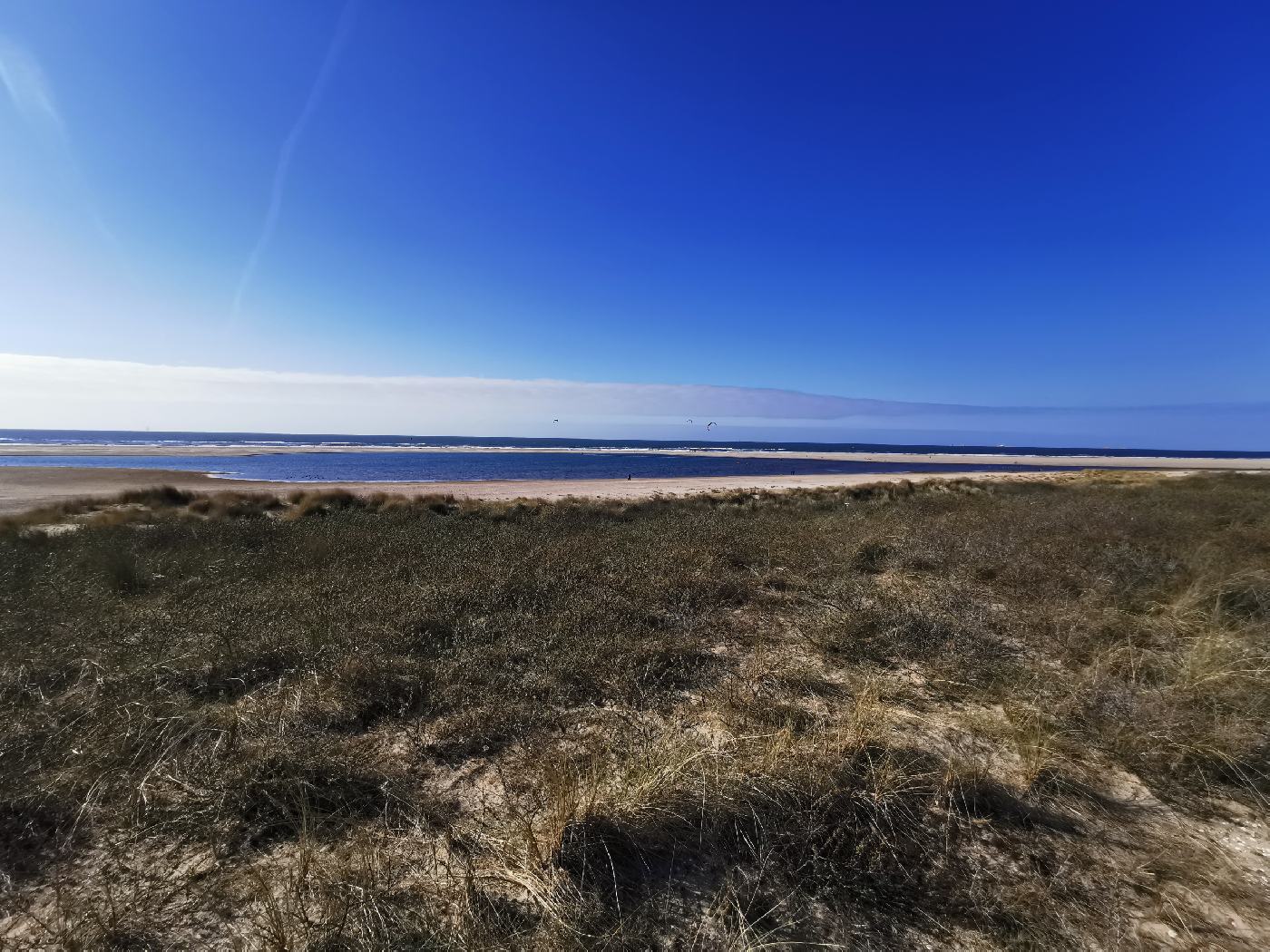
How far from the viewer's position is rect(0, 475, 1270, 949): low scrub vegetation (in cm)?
229

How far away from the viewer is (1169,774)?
3.26 meters

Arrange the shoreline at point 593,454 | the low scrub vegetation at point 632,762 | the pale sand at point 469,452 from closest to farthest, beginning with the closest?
1. the low scrub vegetation at point 632,762
2. the pale sand at point 469,452
3. the shoreline at point 593,454

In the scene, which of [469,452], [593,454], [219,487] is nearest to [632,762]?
[219,487]

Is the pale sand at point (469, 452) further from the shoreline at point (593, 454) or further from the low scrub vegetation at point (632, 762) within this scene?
the low scrub vegetation at point (632, 762)

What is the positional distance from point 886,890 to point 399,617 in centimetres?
509

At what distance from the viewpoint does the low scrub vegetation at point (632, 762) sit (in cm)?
229

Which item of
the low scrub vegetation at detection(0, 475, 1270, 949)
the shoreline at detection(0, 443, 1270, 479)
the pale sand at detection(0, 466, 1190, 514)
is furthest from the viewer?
the shoreline at detection(0, 443, 1270, 479)

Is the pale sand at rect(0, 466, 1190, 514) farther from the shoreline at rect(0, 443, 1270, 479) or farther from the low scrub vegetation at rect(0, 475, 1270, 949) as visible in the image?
the shoreline at rect(0, 443, 1270, 479)

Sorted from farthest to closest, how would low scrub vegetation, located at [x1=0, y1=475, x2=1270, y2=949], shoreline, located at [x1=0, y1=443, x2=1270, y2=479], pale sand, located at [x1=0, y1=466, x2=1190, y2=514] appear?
shoreline, located at [x1=0, y1=443, x2=1270, y2=479], pale sand, located at [x1=0, y1=466, x2=1190, y2=514], low scrub vegetation, located at [x1=0, y1=475, x2=1270, y2=949]

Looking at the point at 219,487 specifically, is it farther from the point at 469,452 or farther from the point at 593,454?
the point at 593,454

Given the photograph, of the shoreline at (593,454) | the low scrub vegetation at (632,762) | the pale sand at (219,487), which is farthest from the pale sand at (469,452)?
the low scrub vegetation at (632,762)

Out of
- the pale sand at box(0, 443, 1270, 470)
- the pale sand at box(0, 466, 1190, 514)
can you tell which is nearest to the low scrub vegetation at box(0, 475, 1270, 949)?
the pale sand at box(0, 466, 1190, 514)

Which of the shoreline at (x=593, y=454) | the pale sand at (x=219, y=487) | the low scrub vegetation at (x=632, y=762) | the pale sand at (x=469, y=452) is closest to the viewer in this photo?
the low scrub vegetation at (x=632, y=762)

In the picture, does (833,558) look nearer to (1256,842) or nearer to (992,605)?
(992,605)
